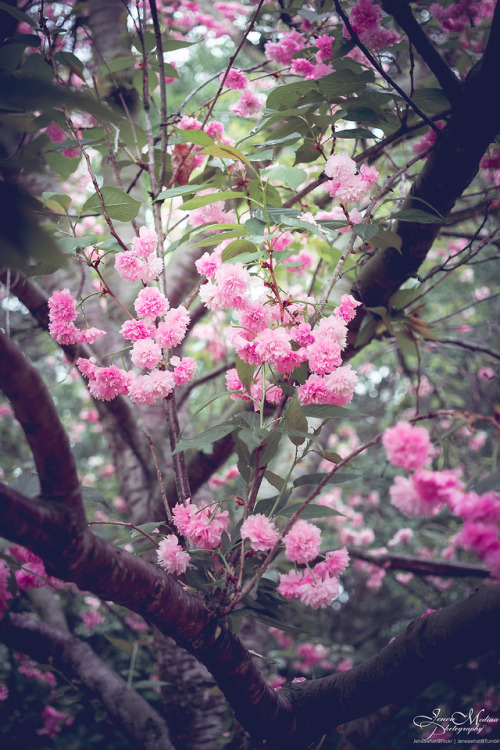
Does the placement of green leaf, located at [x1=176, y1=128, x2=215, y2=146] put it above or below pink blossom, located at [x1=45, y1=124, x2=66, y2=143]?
below

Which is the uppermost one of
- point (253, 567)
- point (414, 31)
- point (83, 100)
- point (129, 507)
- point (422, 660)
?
point (414, 31)

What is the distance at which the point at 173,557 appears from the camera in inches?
34.8

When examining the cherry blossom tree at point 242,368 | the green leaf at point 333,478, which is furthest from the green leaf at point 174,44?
the green leaf at point 333,478

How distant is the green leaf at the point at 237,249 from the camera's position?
100 cm

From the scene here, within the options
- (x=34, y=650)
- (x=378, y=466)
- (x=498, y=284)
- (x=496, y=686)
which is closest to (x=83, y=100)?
(x=34, y=650)

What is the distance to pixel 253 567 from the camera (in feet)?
3.03

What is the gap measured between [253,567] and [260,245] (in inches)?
26.0

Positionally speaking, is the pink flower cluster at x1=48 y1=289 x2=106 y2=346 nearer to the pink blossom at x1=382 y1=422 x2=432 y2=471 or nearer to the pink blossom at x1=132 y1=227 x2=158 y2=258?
the pink blossom at x1=132 y1=227 x2=158 y2=258

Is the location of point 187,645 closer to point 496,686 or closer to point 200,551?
point 200,551

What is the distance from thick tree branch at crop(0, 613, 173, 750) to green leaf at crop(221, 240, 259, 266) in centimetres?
144

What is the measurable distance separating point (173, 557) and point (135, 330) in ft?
1.55

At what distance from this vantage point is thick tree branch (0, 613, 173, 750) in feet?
4.88

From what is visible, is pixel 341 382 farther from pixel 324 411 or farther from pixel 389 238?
pixel 389 238

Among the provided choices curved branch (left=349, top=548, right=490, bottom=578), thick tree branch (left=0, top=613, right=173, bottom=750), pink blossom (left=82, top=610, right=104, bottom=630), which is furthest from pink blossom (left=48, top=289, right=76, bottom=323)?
pink blossom (left=82, top=610, right=104, bottom=630)
